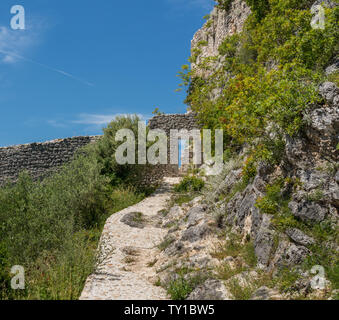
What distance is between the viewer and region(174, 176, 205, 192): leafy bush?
1332 cm

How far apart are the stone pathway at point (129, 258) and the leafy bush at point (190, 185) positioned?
2.15 feet

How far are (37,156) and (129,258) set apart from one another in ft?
34.0

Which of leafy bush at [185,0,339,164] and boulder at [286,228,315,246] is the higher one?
leafy bush at [185,0,339,164]

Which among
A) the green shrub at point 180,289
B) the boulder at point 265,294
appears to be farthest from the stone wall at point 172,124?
the boulder at point 265,294

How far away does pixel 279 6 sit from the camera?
11352mm

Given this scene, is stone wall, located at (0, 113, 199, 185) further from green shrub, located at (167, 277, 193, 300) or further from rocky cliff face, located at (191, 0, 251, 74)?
green shrub, located at (167, 277, 193, 300)

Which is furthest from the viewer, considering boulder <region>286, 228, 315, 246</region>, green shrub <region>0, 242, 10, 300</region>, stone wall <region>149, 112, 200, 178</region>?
stone wall <region>149, 112, 200, 178</region>

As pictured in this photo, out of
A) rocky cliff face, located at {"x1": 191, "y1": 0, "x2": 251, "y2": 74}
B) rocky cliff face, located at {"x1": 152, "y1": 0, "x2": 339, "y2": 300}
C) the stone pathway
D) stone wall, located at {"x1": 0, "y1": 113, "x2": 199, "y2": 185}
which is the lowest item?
the stone pathway

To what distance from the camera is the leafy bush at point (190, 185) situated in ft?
43.7

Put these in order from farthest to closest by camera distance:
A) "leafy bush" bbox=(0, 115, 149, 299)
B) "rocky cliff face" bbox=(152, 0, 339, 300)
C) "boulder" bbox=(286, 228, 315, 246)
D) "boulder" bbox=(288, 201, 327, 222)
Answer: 1. "leafy bush" bbox=(0, 115, 149, 299)
2. "boulder" bbox=(288, 201, 327, 222)
3. "boulder" bbox=(286, 228, 315, 246)
4. "rocky cliff face" bbox=(152, 0, 339, 300)

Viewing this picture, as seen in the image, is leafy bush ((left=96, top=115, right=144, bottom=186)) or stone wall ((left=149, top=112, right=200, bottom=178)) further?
stone wall ((left=149, top=112, right=200, bottom=178))

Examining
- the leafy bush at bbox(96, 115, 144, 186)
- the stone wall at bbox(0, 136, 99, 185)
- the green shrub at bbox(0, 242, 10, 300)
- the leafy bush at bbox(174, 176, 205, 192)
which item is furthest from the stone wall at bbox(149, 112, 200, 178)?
the green shrub at bbox(0, 242, 10, 300)

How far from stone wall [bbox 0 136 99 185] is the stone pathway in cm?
558
